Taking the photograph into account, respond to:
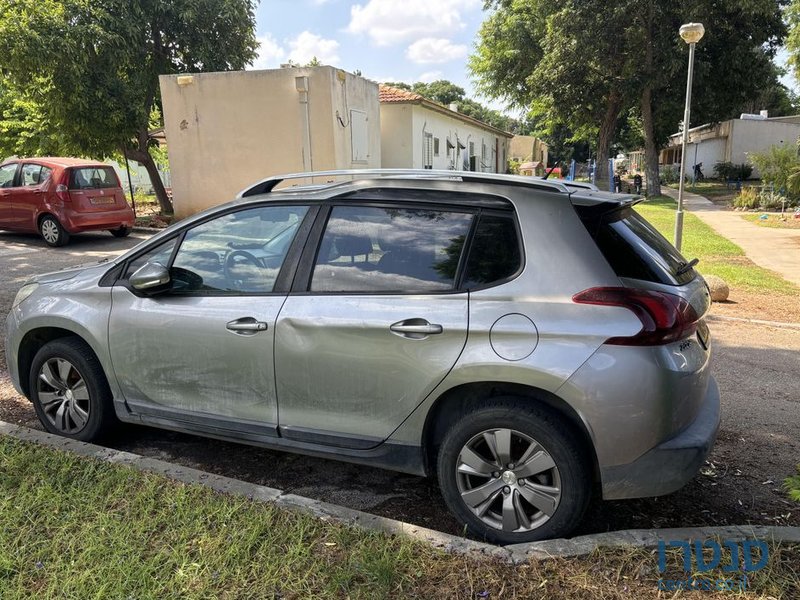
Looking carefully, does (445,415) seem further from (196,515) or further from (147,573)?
(147,573)

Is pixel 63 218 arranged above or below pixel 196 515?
above

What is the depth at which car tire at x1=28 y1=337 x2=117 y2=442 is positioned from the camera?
3.71 meters

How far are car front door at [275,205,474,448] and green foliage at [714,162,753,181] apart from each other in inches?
1443

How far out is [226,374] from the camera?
3.26 meters

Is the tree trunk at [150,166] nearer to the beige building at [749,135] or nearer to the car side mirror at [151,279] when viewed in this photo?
the car side mirror at [151,279]

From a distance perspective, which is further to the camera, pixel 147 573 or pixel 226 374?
pixel 226 374

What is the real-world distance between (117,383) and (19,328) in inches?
33.6

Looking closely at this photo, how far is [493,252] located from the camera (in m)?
2.83

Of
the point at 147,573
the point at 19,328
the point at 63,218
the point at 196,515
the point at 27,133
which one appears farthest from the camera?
the point at 27,133

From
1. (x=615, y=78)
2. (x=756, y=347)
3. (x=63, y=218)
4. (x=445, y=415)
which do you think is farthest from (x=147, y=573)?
(x=615, y=78)

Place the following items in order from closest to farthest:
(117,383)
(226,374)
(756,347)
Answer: (226,374) → (117,383) → (756,347)

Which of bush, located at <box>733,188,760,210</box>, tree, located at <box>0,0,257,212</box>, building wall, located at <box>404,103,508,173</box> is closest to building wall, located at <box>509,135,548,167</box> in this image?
building wall, located at <box>404,103,508,173</box>

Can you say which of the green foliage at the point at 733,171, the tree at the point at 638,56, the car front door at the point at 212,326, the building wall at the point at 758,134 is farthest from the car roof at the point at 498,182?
the building wall at the point at 758,134

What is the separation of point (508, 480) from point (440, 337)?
2.35 feet
